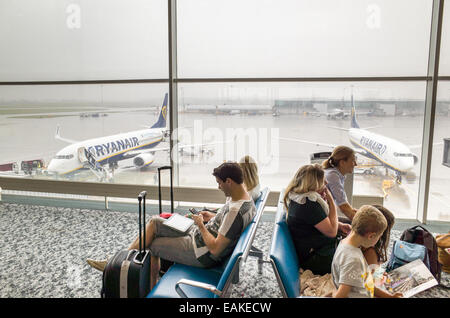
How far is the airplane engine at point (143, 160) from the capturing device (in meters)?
5.60

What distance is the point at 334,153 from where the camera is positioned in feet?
9.87

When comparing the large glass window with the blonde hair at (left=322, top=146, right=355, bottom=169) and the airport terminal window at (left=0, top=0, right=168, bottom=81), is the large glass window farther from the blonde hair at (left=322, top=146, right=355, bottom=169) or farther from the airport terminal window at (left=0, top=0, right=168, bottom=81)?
the blonde hair at (left=322, top=146, right=355, bottom=169)

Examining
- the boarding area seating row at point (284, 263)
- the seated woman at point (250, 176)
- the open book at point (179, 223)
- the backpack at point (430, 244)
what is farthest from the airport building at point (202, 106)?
the boarding area seating row at point (284, 263)

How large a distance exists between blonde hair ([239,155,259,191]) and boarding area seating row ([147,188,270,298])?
477mm

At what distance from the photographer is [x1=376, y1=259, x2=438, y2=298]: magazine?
8.43 ft

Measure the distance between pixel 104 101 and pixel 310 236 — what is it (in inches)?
174

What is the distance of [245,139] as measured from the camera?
525 centimetres

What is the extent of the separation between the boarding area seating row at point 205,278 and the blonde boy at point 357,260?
504mm

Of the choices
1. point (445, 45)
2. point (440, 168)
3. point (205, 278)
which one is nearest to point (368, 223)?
point (205, 278)

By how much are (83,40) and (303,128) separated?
3.86 meters

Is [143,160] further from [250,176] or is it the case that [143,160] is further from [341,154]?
[341,154]
